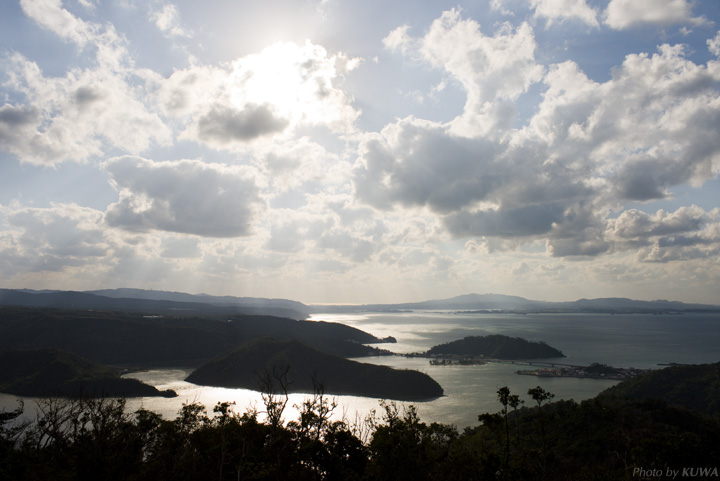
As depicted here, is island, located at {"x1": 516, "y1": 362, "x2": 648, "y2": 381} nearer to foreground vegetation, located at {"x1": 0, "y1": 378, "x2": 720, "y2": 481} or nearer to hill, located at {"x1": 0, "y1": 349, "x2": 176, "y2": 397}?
hill, located at {"x1": 0, "y1": 349, "x2": 176, "y2": 397}

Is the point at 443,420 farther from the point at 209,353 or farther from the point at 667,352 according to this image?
the point at 667,352

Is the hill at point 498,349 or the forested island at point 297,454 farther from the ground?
the forested island at point 297,454

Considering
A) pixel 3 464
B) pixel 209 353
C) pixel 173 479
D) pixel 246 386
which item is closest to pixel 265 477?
pixel 173 479

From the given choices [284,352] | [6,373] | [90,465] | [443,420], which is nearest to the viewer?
[90,465]

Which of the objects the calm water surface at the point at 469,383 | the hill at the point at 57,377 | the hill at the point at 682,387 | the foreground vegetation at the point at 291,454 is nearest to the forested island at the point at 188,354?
the hill at the point at 57,377

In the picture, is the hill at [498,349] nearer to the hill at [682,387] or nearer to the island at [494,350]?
the island at [494,350]

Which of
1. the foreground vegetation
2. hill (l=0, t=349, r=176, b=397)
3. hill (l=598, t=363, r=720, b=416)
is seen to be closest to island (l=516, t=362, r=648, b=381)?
hill (l=598, t=363, r=720, b=416)
